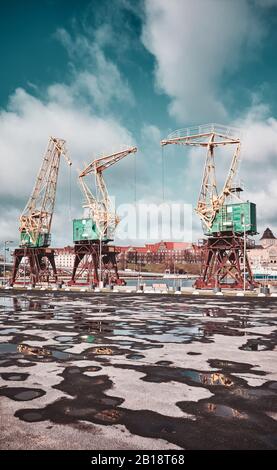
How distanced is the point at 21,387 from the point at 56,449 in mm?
3983

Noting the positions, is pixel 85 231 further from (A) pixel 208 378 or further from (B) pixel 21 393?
(B) pixel 21 393

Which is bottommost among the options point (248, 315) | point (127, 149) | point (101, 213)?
point (248, 315)

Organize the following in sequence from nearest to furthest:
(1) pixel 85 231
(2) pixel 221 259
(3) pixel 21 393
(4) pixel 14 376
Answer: (3) pixel 21 393, (4) pixel 14 376, (2) pixel 221 259, (1) pixel 85 231

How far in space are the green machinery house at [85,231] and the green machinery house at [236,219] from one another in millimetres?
22715

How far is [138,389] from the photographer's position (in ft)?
32.1

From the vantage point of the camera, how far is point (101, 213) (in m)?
72.5

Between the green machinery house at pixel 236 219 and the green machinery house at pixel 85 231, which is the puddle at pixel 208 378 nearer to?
the green machinery house at pixel 236 219

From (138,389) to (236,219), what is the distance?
2051 inches

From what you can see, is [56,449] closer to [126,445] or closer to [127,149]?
[126,445]

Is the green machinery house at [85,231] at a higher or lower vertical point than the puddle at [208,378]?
higher

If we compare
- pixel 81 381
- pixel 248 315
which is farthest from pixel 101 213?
pixel 81 381

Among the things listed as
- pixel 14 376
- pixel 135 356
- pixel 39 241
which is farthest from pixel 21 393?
pixel 39 241

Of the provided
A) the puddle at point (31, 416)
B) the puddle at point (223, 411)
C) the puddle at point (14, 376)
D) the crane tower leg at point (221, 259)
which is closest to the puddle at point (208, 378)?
the puddle at point (223, 411)

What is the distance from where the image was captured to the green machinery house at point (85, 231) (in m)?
71.3
